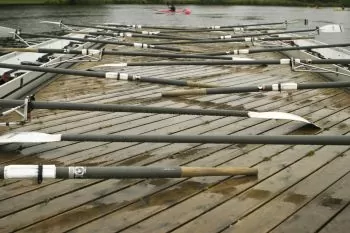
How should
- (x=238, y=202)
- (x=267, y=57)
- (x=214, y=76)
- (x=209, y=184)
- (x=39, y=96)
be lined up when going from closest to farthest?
(x=238, y=202), (x=209, y=184), (x=39, y=96), (x=214, y=76), (x=267, y=57)

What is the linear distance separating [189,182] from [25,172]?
196 centimetres

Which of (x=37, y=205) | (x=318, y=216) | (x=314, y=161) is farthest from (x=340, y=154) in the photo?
(x=37, y=205)

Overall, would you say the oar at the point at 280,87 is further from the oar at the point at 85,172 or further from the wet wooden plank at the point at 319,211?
the oar at the point at 85,172

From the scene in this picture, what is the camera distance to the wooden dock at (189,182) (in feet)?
12.3

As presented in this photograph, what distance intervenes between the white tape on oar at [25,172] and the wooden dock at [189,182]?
650 mm

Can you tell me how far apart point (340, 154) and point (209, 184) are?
2.06 meters

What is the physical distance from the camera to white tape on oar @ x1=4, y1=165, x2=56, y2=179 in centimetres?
316

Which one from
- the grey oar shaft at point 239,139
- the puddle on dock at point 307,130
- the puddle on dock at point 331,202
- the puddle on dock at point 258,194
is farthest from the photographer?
the puddle on dock at point 307,130

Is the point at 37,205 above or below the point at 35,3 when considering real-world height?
below

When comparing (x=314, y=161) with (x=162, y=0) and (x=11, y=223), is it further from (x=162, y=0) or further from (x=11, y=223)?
(x=162, y=0)

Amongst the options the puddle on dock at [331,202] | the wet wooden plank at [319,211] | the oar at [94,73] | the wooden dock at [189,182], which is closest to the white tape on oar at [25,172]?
the wooden dock at [189,182]

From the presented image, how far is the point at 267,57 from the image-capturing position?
15.0 meters

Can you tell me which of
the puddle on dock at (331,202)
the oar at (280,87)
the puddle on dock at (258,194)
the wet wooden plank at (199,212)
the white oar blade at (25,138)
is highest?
the oar at (280,87)

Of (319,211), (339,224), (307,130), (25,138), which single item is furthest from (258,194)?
(25,138)
